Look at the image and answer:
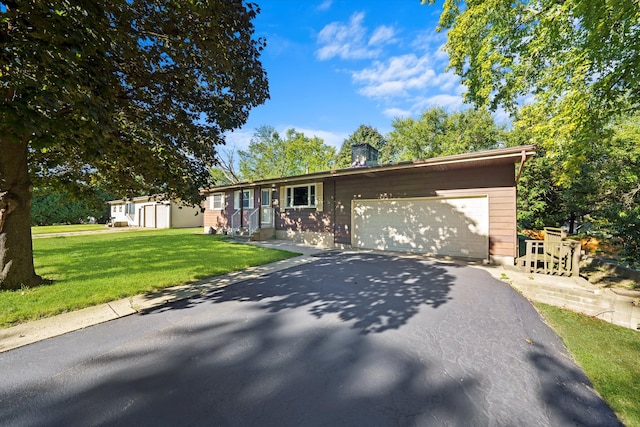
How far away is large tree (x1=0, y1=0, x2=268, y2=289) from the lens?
2.66m

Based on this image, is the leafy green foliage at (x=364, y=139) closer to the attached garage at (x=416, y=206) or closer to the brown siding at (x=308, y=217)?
the brown siding at (x=308, y=217)

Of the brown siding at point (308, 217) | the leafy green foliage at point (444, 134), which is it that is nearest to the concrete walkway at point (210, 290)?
the brown siding at point (308, 217)

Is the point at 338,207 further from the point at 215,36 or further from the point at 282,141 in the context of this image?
the point at 282,141

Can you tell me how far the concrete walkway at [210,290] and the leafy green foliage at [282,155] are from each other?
23.0m

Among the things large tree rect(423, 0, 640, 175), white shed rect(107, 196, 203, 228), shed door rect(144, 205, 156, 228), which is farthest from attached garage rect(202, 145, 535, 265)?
shed door rect(144, 205, 156, 228)

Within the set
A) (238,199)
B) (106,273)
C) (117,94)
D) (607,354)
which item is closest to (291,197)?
(238,199)

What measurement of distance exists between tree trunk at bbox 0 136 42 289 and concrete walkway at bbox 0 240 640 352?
1.86 metres

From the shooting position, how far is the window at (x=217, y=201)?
16.3 m

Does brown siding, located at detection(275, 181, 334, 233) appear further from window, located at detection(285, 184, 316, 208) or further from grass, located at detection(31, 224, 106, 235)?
grass, located at detection(31, 224, 106, 235)

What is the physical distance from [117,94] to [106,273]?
3982 millimetres

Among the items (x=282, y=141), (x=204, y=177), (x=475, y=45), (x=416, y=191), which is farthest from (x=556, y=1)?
(x=282, y=141)

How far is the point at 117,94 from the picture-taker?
4.19 metres

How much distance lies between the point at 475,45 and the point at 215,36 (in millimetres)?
7591

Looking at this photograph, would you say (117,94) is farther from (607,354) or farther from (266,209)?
(266,209)
